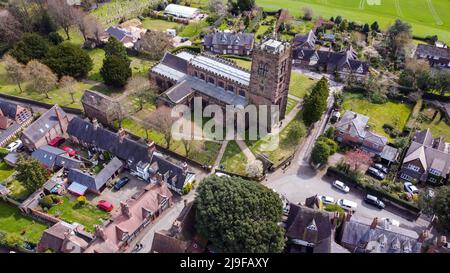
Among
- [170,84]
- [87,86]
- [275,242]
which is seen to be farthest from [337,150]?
[87,86]

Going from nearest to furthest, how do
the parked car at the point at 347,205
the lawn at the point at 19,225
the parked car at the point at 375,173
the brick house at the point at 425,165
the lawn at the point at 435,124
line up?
1. the lawn at the point at 19,225
2. the parked car at the point at 347,205
3. the brick house at the point at 425,165
4. the parked car at the point at 375,173
5. the lawn at the point at 435,124

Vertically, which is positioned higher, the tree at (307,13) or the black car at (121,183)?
the tree at (307,13)

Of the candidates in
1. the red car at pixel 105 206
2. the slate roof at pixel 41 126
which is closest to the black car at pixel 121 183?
the red car at pixel 105 206

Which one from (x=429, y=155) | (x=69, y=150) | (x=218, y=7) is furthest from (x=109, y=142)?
(x=218, y=7)

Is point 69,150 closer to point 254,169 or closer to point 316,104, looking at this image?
point 254,169

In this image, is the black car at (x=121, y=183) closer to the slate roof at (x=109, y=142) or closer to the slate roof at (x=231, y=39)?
the slate roof at (x=109, y=142)
